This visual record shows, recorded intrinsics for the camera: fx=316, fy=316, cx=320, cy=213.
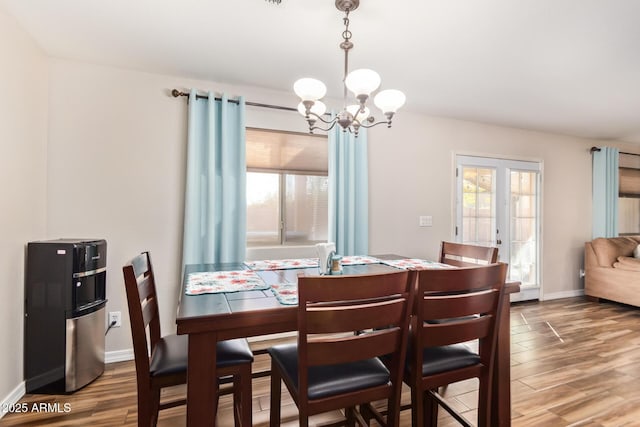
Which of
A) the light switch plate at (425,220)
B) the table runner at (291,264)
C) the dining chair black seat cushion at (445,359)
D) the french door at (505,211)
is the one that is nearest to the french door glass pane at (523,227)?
the french door at (505,211)

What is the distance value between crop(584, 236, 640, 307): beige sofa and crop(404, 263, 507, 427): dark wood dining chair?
3.96m

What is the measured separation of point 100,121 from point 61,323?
1.54 m

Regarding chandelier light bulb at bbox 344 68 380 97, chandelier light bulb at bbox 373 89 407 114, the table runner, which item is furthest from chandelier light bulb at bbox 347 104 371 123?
the table runner

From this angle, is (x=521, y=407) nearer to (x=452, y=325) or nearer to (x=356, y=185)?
(x=452, y=325)

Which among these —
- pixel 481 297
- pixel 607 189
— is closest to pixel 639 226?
pixel 607 189

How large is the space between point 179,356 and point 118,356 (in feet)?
5.22

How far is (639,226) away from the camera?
525 centimetres

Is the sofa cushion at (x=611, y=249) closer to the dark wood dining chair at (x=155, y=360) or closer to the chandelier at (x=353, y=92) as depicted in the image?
the chandelier at (x=353, y=92)

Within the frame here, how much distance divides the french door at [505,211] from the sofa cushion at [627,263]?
36.0 inches

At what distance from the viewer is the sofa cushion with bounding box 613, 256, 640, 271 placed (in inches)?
155

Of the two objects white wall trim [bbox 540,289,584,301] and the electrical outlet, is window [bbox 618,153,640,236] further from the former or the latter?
the electrical outlet

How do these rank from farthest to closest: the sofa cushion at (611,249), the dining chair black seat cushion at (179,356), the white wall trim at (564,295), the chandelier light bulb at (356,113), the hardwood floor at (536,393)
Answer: the white wall trim at (564,295) < the sofa cushion at (611,249) < the chandelier light bulb at (356,113) < the hardwood floor at (536,393) < the dining chair black seat cushion at (179,356)

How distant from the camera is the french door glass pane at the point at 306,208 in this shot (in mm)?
3193

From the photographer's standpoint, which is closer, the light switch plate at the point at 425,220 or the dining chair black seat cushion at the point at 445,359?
the dining chair black seat cushion at the point at 445,359
